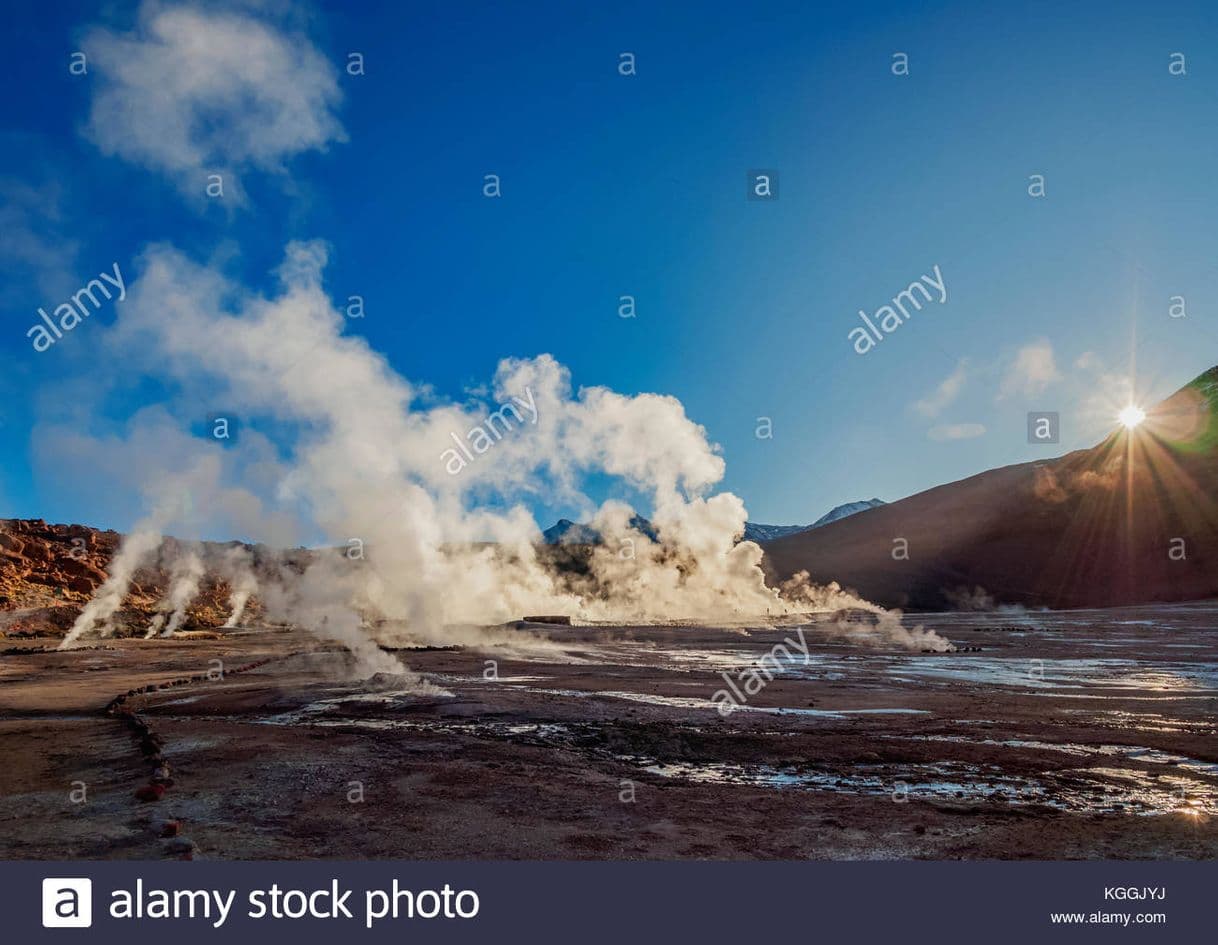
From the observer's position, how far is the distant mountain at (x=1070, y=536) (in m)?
94.8

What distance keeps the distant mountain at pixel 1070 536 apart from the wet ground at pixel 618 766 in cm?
8566

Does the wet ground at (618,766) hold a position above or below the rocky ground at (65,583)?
below

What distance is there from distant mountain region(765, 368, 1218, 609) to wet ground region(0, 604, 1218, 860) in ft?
281

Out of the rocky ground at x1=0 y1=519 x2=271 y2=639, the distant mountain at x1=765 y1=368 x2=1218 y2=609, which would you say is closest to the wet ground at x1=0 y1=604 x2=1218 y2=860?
the rocky ground at x1=0 y1=519 x2=271 y2=639

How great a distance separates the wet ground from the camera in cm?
823

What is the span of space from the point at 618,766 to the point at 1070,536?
119569 millimetres

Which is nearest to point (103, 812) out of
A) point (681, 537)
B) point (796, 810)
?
point (796, 810)

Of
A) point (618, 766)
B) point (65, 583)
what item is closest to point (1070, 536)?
point (618, 766)

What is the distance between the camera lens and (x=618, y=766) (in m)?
12.1

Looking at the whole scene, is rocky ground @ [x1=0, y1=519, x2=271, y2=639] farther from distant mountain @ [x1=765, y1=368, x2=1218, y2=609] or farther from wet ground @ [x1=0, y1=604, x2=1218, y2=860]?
distant mountain @ [x1=765, y1=368, x2=1218, y2=609]

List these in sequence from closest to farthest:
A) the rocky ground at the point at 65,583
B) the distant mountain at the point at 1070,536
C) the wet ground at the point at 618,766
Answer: the wet ground at the point at 618,766 < the rocky ground at the point at 65,583 < the distant mountain at the point at 1070,536

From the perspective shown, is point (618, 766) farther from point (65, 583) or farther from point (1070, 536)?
point (1070, 536)

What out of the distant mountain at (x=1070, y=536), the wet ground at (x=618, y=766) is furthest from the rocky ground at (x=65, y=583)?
the distant mountain at (x=1070, y=536)

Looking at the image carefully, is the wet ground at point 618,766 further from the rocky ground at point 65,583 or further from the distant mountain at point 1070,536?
the distant mountain at point 1070,536
